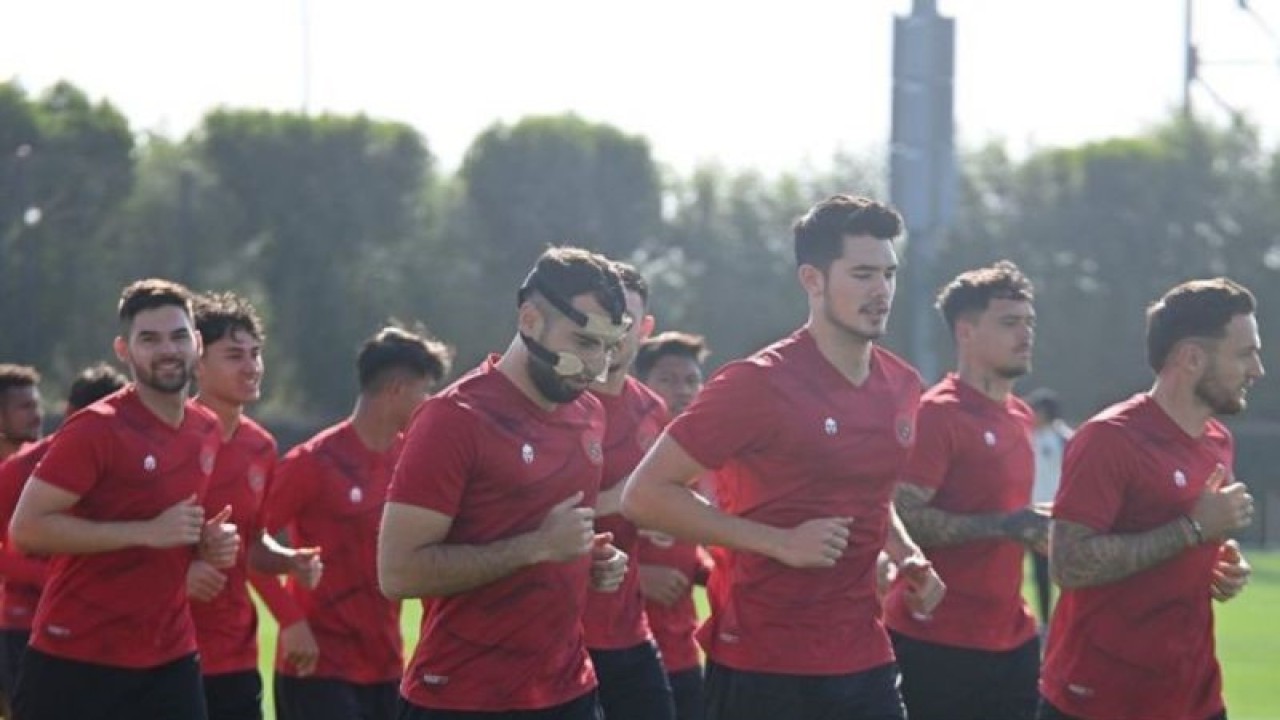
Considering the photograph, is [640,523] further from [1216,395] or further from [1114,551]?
[1216,395]

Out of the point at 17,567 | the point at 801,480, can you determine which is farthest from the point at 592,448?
the point at 17,567

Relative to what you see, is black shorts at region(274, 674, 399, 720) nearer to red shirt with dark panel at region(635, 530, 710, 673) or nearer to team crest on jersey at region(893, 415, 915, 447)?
red shirt with dark panel at region(635, 530, 710, 673)

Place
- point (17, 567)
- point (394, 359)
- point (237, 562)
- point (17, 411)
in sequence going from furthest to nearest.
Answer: point (17, 411)
point (17, 567)
point (394, 359)
point (237, 562)

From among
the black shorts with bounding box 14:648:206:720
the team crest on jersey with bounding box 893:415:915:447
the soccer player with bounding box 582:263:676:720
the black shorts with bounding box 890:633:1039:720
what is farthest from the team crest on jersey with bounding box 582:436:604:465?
the black shorts with bounding box 890:633:1039:720

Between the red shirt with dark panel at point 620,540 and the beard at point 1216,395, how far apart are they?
2.38 metres

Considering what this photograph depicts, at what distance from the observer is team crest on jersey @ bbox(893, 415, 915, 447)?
9.11 m

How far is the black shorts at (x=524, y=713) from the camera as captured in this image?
865cm

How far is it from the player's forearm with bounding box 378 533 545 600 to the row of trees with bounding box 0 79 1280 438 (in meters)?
35.3

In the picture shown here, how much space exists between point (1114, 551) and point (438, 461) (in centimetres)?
235

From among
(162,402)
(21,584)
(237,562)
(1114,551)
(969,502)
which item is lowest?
(21,584)

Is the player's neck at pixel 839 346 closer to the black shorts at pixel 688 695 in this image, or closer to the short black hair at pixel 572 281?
the short black hair at pixel 572 281

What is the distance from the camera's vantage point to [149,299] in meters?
10.3

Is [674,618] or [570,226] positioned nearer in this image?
[674,618]

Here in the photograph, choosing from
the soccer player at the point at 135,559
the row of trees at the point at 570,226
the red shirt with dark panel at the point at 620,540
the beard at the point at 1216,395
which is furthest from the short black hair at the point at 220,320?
the row of trees at the point at 570,226
